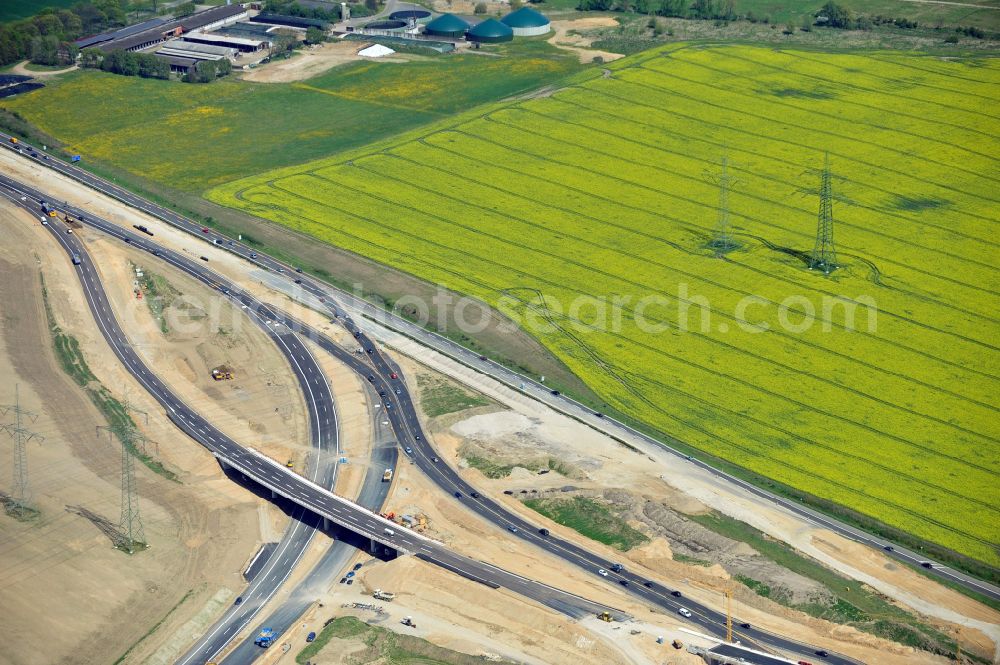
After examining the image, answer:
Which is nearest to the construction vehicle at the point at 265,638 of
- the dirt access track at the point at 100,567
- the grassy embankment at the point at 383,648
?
the grassy embankment at the point at 383,648

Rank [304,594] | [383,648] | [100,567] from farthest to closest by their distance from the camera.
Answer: [100,567], [304,594], [383,648]

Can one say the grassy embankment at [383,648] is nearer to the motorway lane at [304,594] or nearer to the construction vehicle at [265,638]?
the construction vehicle at [265,638]

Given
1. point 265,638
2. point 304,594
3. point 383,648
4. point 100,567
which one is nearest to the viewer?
point 383,648

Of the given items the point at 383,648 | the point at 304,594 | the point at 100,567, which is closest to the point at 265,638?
the point at 304,594

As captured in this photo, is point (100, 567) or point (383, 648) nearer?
point (383, 648)

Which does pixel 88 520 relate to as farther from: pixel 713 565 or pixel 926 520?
pixel 926 520

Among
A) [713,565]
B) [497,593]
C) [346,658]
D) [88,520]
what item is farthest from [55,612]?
[713,565]

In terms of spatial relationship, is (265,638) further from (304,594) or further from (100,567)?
(100,567)

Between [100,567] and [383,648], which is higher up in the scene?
[100,567]
